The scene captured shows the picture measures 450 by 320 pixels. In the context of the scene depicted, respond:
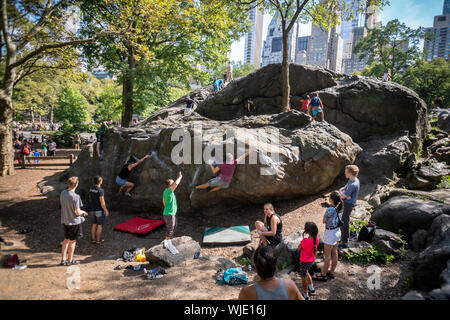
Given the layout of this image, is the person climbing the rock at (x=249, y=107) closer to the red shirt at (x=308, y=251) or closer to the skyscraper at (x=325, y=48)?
the red shirt at (x=308, y=251)

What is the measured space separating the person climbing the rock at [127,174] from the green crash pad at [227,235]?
3.64 metres

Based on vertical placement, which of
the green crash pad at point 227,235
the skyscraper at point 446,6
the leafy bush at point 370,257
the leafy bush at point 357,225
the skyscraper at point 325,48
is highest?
the skyscraper at point 446,6

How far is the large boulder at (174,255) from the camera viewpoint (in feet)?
20.3

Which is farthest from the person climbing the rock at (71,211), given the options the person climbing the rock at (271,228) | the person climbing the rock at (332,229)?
the person climbing the rock at (332,229)

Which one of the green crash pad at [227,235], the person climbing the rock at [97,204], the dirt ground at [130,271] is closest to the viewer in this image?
the dirt ground at [130,271]

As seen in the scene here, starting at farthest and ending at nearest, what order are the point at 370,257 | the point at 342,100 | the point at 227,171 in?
the point at 342,100 → the point at 227,171 → the point at 370,257

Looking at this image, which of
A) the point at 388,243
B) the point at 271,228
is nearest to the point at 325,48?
the point at 388,243

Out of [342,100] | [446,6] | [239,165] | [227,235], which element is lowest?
[227,235]

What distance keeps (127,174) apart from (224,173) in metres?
3.90

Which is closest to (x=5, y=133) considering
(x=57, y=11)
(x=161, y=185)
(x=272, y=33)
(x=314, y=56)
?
(x=57, y=11)

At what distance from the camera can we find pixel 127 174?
31.9ft

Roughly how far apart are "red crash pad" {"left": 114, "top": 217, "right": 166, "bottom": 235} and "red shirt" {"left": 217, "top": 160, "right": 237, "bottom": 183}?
2732 millimetres

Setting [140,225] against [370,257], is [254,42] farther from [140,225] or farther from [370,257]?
[370,257]

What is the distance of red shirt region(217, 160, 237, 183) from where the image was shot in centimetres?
859
